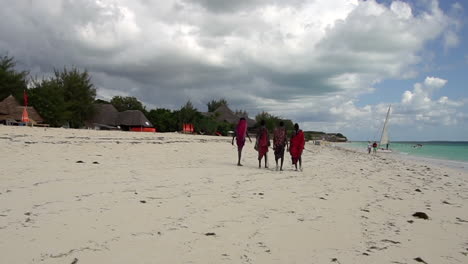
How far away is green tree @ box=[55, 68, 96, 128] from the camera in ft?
114

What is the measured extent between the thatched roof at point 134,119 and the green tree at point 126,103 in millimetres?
17095

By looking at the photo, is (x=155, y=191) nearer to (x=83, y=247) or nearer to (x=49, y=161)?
(x=83, y=247)

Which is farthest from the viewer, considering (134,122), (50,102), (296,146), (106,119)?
(106,119)

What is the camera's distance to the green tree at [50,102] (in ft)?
95.2

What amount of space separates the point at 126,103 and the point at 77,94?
26438 millimetres

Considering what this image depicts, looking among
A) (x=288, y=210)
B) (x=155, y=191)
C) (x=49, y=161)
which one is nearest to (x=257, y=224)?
(x=288, y=210)

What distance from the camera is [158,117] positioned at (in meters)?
44.6

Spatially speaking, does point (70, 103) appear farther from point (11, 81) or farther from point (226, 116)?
point (226, 116)

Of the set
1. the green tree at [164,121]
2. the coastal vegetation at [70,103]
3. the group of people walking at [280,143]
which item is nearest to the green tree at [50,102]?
the coastal vegetation at [70,103]

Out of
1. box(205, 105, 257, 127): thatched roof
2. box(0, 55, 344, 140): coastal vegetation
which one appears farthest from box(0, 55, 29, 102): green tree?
box(205, 105, 257, 127): thatched roof

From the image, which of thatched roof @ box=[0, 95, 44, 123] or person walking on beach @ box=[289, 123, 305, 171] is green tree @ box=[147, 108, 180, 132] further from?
person walking on beach @ box=[289, 123, 305, 171]

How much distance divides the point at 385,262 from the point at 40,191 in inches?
175

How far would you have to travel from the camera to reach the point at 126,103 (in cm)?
6141

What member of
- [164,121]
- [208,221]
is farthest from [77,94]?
[208,221]
